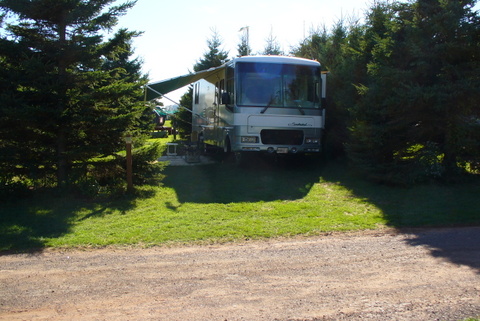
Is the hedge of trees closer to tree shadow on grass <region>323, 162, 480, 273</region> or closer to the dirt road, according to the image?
tree shadow on grass <region>323, 162, 480, 273</region>

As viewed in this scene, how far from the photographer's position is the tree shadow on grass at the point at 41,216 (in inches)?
277

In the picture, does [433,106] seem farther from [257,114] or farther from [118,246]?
[118,246]

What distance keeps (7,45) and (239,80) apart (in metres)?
5.59

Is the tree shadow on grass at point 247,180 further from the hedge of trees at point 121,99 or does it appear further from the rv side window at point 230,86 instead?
the rv side window at point 230,86

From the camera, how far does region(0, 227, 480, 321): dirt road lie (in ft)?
14.3

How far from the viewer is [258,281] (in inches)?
203

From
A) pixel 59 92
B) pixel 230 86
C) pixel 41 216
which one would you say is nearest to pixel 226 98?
pixel 230 86

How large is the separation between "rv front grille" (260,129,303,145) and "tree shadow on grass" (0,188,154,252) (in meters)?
4.07

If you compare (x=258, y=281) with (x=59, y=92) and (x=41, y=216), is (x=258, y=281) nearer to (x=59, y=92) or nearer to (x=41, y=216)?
(x=41, y=216)

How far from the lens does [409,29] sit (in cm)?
1016

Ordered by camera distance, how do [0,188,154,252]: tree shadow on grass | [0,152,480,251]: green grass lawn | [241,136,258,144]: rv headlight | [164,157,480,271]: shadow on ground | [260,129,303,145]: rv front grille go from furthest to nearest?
[260,129,303,145]: rv front grille
[241,136,258,144]: rv headlight
[0,152,480,251]: green grass lawn
[0,188,154,252]: tree shadow on grass
[164,157,480,271]: shadow on ground

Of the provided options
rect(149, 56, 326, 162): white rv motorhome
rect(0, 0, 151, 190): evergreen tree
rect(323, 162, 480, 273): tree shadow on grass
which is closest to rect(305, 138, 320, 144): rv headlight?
rect(149, 56, 326, 162): white rv motorhome

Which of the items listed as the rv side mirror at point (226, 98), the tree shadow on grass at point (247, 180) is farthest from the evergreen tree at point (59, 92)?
the rv side mirror at point (226, 98)

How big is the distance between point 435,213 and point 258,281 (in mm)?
4653
